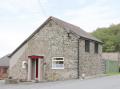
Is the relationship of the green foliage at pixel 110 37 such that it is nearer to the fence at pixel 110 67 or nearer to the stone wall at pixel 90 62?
the fence at pixel 110 67

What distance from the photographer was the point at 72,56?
36281mm

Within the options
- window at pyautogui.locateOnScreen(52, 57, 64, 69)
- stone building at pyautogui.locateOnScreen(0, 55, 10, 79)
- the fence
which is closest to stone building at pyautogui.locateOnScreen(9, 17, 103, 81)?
window at pyautogui.locateOnScreen(52, 57, 64, 69)

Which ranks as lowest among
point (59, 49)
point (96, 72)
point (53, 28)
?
point (96, 72)

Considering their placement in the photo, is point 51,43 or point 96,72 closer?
point 51,43

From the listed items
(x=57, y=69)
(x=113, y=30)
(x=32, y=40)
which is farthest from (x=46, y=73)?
(x=113, y=30)

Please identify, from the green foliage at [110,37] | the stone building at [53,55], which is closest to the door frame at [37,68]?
the stone building at [53,55]

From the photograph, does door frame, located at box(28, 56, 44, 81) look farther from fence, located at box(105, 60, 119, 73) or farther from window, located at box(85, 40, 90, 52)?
fence, located at box(105, 60, 119, 73)

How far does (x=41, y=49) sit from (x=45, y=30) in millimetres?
2182

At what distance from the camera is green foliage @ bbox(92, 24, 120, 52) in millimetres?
86188

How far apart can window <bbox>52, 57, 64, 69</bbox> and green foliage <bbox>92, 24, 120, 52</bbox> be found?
162 feet

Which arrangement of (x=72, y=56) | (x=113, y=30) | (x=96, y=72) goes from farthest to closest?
(x=113, y=30) → (x=96, y=72) → (x=72, y=56)

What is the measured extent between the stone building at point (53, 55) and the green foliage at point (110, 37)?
155 feet

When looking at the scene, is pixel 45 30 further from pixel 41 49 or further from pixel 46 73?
pixel 46 73

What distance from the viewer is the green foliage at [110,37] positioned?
8619 centimetres
